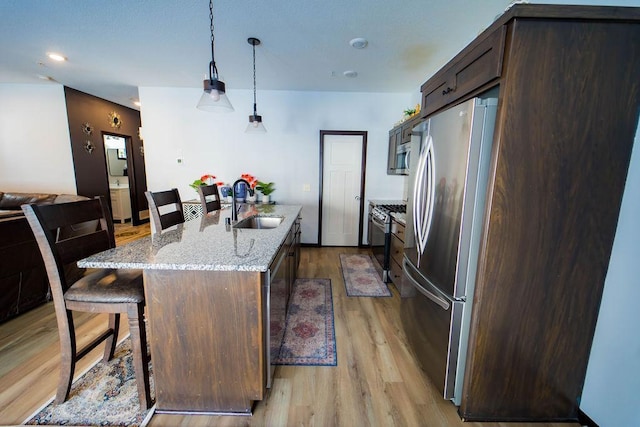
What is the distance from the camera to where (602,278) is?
1.24 metres

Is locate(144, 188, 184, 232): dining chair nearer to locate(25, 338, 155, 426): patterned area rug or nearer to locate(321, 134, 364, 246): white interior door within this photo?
locate(25, 338, 155, 426): patterned area rug

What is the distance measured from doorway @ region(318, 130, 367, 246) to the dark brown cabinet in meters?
2.92

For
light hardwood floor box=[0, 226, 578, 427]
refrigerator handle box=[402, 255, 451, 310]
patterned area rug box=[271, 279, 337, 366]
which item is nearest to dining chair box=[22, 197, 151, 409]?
light hardwood floor box=[0, 226, 578, 427]

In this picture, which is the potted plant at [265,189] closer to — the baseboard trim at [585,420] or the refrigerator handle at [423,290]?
the refrigerator handle at [423,290]

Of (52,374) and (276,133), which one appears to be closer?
(52,374)

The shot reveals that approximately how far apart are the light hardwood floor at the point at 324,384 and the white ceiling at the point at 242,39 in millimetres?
2699

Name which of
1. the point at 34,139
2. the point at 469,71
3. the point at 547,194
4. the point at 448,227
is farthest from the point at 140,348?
the point at 34,139

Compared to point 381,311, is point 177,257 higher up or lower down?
higher up

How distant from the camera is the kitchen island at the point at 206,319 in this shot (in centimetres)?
120

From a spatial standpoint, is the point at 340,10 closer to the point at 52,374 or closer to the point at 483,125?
the point at 483,125

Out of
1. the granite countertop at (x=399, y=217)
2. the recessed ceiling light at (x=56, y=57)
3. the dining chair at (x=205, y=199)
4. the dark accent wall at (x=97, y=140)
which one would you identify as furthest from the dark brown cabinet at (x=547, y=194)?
the dark accent wall at (x=97, y=140)

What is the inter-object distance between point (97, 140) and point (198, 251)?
17.8 ft

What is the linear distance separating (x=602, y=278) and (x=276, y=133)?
Result: 160 inches

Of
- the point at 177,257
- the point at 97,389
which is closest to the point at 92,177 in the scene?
the point at 97,389
